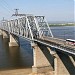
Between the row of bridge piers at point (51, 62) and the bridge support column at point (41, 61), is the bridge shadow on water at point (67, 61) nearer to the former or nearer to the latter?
the row of bridge piers at point (51, 62)

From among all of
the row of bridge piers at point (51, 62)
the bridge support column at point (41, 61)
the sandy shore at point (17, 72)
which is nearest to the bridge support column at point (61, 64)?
the row of bridge piers at point (51, 62)

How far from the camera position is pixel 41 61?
57344mm

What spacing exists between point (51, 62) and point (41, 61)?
277 centimetres

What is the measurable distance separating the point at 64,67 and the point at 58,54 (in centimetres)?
278

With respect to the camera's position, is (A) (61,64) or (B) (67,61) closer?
(A) (61,64)

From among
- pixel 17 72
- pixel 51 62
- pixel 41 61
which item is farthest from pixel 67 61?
pixel 17 72

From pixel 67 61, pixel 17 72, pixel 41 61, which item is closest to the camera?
pixel 67 61

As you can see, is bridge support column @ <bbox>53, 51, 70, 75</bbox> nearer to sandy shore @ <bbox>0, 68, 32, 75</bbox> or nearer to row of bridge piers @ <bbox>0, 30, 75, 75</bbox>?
row of bridge piers @ <bbox>0, 30, 75, 75</bbox>

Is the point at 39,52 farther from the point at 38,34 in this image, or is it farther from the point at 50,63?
the point at 38,34

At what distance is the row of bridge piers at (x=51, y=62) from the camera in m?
46.9

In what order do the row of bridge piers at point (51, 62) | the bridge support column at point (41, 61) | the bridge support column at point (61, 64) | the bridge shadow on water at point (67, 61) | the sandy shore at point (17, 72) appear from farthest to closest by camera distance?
the bridge support column at point (41, 61), the sandy shore at point (17, 72), the bridge shadow on water at point (67, 61), the row of bridge piers at point (51, 62), the bridge support column at point (61, 64)

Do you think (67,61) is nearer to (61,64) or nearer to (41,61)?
(61,64)

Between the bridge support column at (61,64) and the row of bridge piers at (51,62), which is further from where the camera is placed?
the row of bridge piers at (51,62)

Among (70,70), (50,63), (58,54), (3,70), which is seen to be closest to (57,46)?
(58,54)
